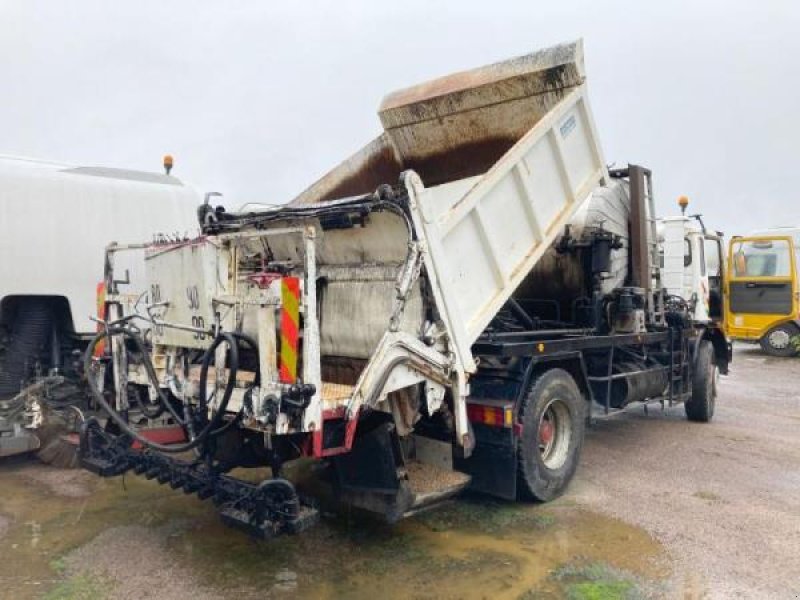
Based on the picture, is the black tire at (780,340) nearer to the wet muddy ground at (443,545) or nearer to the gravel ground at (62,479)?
the wet muddy ground at (443,545)

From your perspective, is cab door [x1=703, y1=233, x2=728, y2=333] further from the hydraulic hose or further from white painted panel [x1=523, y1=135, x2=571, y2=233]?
the hydraulic hose

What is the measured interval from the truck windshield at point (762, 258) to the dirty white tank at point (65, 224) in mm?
13222

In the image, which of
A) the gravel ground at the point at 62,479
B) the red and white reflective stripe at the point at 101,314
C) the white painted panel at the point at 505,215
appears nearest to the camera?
the white painted panel at the point at 505,215

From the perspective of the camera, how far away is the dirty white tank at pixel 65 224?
545cm

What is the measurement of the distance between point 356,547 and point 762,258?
46.4ft

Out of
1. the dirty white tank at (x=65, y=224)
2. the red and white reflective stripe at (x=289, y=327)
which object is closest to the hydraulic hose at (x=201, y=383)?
the red and white reflective stripe at (x=289, y=327)

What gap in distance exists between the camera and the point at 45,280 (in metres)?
5.56

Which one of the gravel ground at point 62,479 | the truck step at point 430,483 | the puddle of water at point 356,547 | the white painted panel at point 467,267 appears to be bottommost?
the puddle of water at point 356,547

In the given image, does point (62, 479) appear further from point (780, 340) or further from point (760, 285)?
point (780, 340)

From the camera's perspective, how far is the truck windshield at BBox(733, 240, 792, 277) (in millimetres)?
14992

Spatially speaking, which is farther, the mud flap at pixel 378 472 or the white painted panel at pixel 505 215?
the white painted panel at pixel 505 215

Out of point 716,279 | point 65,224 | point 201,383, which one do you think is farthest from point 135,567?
point 716,279

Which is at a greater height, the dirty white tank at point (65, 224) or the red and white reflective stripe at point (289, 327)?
the dirty white tank at point (65, 224)

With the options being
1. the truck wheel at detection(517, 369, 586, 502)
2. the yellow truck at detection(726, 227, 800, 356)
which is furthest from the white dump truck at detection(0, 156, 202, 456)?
the yellow truck at detection(726, 227, 800, 356)
